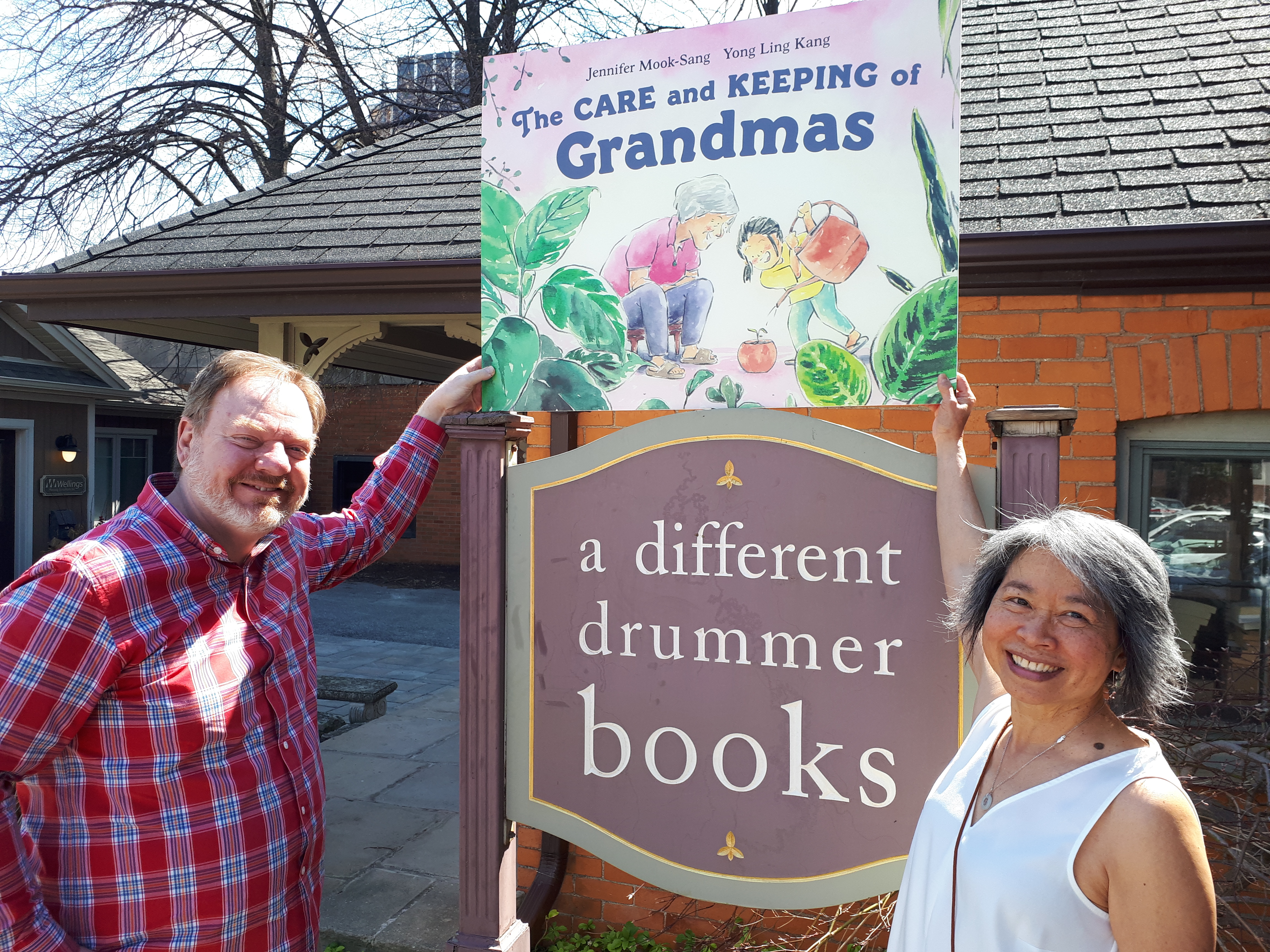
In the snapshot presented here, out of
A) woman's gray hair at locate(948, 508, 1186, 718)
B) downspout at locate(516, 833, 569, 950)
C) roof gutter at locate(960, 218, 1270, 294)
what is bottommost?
downspout at locate(516, 833, 569, 950)

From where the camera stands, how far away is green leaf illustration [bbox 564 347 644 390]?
203cm

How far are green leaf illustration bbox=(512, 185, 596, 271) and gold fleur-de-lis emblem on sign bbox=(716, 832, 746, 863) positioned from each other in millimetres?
1403

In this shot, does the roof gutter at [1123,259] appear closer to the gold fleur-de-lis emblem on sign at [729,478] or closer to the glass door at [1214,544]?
the glass door at [1214,544]

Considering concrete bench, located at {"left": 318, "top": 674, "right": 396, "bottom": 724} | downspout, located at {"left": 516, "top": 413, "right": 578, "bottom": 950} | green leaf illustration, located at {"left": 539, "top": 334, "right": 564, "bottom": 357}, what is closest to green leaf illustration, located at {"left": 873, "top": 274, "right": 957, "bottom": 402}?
green leaf illustration, located at {"left": 539, "top": 334, "right": 564, "bottom": 357}

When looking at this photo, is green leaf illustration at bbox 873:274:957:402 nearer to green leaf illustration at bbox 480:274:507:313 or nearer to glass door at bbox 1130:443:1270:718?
green leaf illustration at bbox 480:274:507:313

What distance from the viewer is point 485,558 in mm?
2133

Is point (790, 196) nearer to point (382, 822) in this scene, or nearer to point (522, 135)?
point (522, 135)

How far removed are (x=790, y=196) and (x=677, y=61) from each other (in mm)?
425

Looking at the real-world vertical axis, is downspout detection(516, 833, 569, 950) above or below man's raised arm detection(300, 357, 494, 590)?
below

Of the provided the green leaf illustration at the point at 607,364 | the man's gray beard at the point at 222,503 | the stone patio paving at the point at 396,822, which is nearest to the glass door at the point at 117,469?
the stone patio paving at the point at 396,822

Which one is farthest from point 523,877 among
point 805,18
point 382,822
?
point 805,18

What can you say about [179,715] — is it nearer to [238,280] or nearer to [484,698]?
[484,698]

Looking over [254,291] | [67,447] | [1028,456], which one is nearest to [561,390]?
[1028,456]

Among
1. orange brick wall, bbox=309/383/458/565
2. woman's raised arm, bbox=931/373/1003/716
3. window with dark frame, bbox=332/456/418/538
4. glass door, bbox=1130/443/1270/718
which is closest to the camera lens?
woman's raised arm, bbox=931/373/1003/716
